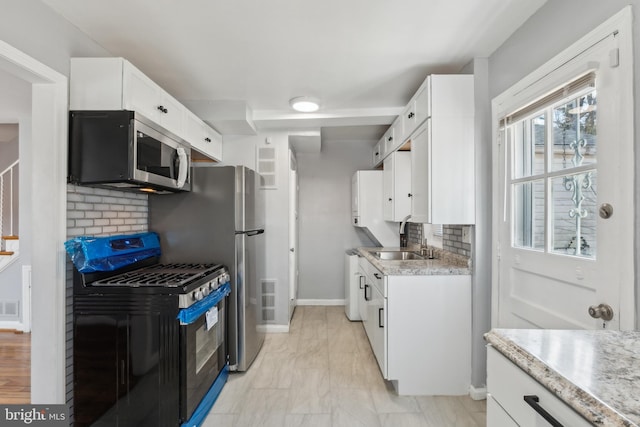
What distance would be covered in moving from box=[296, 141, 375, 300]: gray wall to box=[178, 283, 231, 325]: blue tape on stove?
7.62 feet

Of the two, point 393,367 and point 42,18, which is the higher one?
point 42,18

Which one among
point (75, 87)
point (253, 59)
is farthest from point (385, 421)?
point (75, 87)

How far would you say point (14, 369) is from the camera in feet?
8.80

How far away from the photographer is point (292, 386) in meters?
2.48

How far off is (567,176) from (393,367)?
1.70 meters

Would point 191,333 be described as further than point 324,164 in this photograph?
No

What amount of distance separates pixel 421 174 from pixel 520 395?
1824 millimetres

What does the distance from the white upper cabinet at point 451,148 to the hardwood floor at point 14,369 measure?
335cm

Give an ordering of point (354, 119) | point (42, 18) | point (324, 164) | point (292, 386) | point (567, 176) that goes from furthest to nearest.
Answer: point (324, 164)
point (354, 119)
point (292, 386)
point (42, 18)
point (567, 176)

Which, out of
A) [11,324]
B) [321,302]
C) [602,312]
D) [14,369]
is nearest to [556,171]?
[602,312]

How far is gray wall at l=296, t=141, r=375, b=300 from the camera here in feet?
15.5

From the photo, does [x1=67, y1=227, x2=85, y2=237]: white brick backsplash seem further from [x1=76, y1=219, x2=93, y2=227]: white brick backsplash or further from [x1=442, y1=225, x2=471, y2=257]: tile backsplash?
[x1=442, y1=225, x2=471, y2=257]: tile backsplash

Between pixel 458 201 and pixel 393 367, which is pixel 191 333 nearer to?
pixel 393 367

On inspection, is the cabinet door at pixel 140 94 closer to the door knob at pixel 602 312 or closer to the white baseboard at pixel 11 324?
the door knob at pixel 602 312
